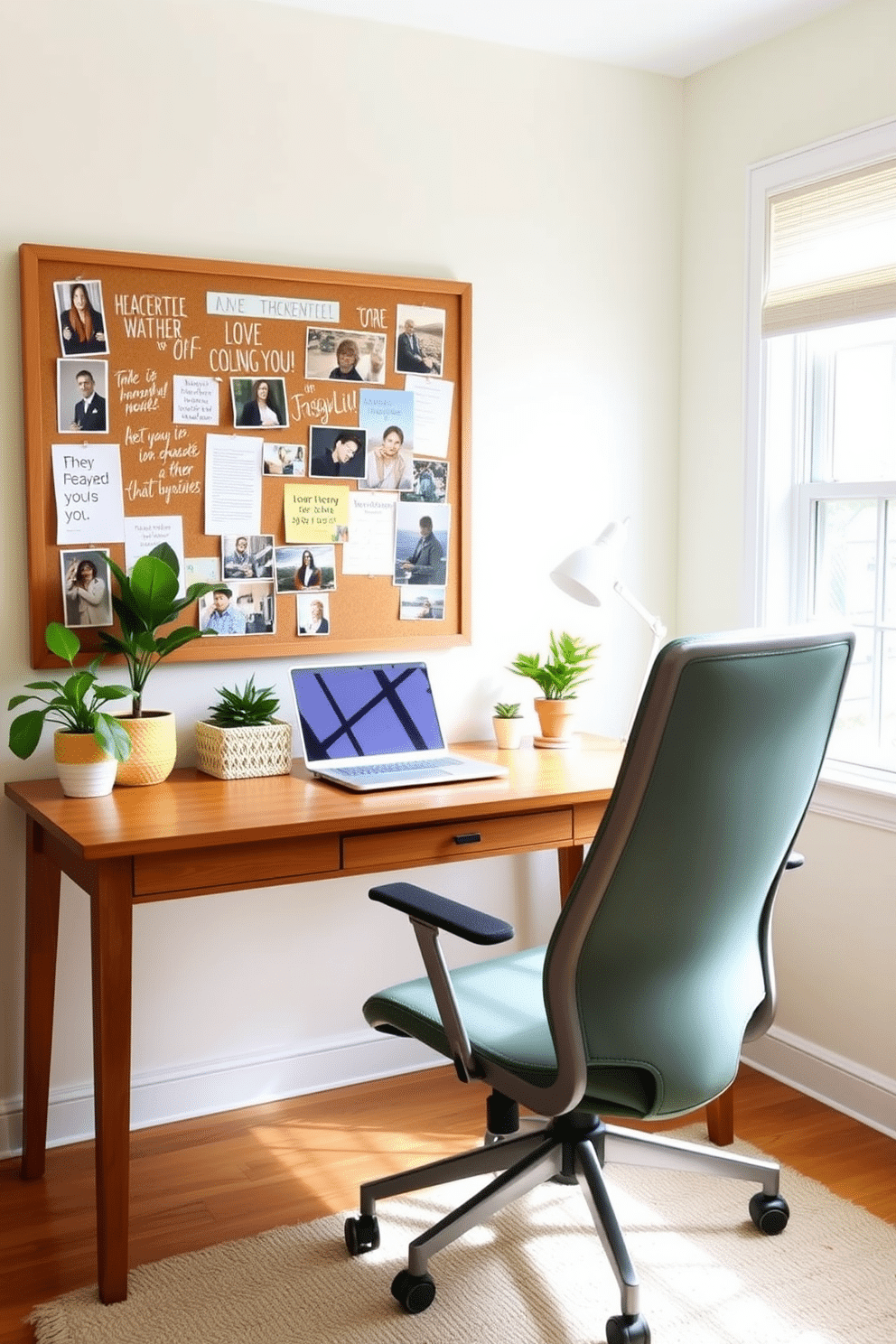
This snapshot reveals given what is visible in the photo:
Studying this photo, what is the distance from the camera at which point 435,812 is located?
2377mm

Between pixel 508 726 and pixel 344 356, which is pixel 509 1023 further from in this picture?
pixel 344 356

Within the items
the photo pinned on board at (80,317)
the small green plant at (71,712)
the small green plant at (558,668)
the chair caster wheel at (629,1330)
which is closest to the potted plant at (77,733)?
the small green plant at (71,712)

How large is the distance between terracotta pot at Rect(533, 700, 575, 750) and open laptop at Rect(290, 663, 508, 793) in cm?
24

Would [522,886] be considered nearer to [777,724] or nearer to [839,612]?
[839,612]

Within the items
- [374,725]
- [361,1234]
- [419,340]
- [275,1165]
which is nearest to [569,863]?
[374,725]

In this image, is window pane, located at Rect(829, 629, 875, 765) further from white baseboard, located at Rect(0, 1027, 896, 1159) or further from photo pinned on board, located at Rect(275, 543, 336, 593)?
photo pinned on board, located at Rect(275, 543, 336, 593)

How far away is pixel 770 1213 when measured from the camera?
7.76 ft

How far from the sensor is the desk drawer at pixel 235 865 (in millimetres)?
2172

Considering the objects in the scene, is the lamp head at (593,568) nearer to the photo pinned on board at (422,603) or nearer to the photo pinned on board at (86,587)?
the photo pinned on board at (422,603)

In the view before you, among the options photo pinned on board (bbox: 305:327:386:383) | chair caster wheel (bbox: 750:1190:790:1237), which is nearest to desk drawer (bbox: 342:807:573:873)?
chair caster wheel (bbox: 750:1190:790:1237)

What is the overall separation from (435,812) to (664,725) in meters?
0.74

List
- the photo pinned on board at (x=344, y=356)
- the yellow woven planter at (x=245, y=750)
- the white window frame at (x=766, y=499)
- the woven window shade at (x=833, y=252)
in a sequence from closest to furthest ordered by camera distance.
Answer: the yellow woven planter at (x=245, y=750), the woven window shade at (x=833, y=252), the photo pinned on board at (x=344, y=356), the white window frame at (x=766, y=499)

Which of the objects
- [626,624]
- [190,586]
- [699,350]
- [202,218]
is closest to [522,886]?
[626,624]

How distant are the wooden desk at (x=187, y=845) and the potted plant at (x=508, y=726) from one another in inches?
6.6
